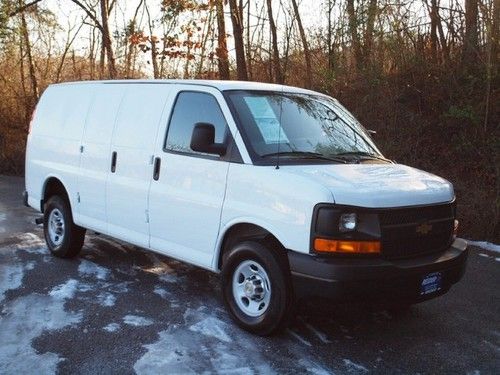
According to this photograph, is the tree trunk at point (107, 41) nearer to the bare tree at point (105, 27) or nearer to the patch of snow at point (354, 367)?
the bare tree at point (105, 27)

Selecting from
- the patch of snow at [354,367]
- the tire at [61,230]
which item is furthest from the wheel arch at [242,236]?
the tire at [61,230]

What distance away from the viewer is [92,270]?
20.5 ft

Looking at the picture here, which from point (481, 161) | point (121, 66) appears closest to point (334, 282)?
point (481, 161)

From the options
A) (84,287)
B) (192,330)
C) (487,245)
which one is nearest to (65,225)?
(84,287)

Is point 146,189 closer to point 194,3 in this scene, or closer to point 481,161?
point 481,161

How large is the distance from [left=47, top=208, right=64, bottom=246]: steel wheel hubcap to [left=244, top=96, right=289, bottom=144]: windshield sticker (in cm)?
312

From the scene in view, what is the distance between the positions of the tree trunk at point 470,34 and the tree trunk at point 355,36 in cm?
253

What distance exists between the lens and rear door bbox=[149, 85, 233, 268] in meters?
4.74

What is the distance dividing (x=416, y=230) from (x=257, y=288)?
1.31m

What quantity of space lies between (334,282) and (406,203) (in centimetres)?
84

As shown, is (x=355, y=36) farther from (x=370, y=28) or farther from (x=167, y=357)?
(x=167, y=357)

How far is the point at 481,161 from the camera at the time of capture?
10367mm

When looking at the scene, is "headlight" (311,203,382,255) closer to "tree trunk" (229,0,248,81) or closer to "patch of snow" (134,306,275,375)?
"patch of snow" (134,306,275,375)

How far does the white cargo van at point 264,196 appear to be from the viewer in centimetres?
400
